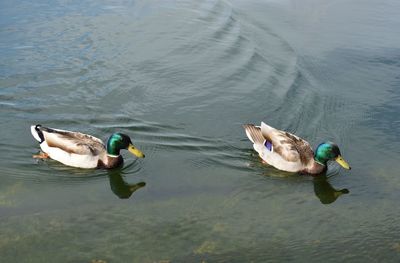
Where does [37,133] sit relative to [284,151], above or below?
below

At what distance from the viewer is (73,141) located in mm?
9320

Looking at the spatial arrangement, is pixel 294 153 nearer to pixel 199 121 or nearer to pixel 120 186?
pixel 199 121

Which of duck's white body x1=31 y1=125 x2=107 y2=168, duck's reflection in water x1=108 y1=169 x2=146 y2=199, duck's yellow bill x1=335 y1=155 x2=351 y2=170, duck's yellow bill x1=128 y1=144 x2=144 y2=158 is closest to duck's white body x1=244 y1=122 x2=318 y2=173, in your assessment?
duck's yellow bill x1=335 y1=155 x2=351 y2=170

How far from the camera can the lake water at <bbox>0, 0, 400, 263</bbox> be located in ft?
26.0

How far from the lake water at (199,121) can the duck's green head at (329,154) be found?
1.11 feet

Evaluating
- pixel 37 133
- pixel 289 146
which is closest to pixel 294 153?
pixel 289 146

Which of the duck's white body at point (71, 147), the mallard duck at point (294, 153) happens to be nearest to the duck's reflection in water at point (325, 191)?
the mallard duck at point (294, 153)

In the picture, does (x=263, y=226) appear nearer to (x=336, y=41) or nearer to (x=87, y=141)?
(x=87, y=141)

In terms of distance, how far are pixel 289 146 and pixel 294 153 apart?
0.50 ft

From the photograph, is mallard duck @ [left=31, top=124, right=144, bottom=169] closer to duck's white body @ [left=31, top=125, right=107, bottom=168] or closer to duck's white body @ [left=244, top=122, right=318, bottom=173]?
duck's white body @ [left=31, top=125, right=107, bottom=168]

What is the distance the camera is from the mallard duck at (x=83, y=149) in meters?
9.23

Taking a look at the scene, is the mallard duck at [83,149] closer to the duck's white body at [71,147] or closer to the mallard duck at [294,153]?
the duck's white body at [71,147]

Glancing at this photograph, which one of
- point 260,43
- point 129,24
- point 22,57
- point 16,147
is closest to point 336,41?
point 260,43

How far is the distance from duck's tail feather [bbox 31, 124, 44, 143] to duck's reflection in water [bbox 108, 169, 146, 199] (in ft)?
4.16
